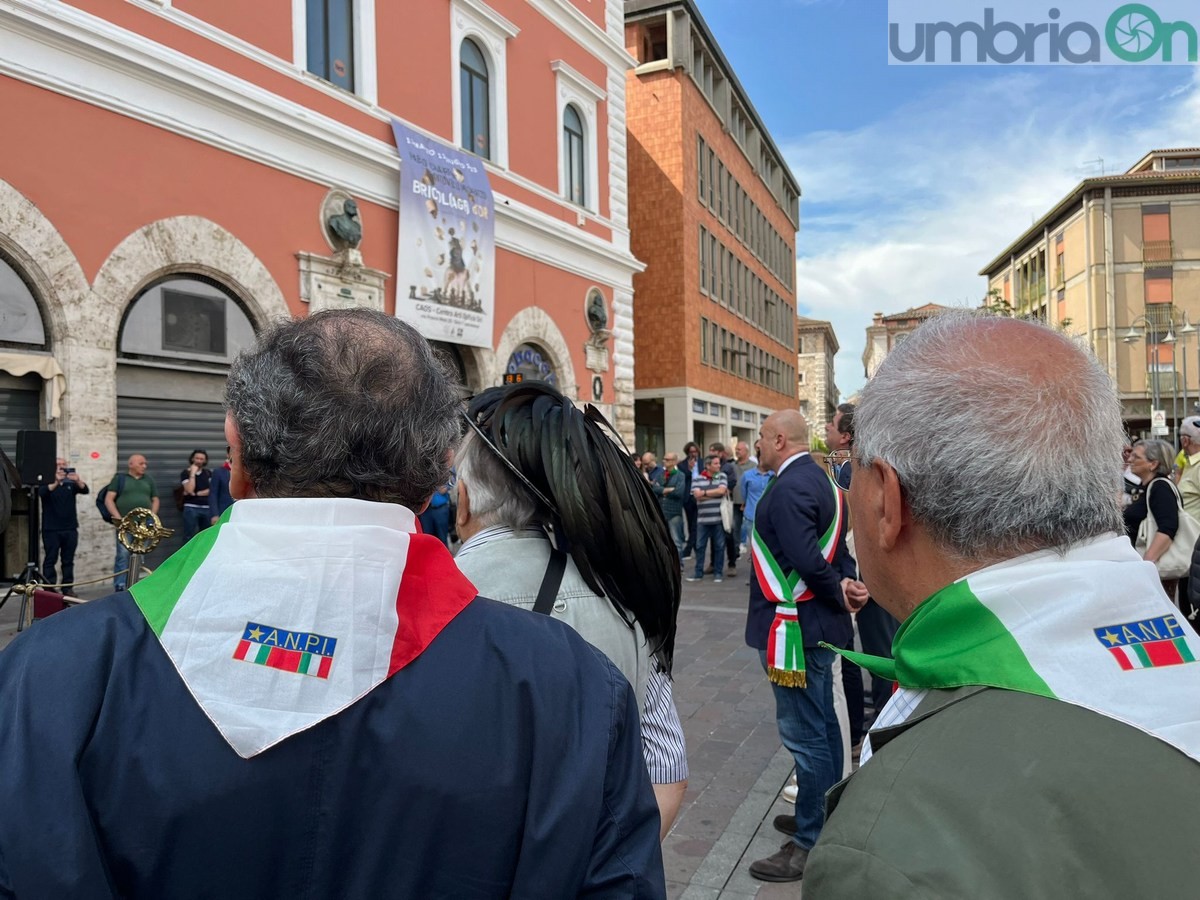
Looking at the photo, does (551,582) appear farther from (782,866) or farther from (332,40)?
(332,40)

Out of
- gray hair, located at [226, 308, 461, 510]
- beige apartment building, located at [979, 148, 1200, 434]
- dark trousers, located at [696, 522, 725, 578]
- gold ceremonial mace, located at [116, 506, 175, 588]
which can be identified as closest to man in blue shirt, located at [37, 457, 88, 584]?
gold ceremonial mace, located at [116, 506, 175, 588]

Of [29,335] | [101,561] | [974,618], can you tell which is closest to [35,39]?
[29,335]

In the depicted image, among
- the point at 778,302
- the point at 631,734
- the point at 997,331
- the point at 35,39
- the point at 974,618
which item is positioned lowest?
the point at 631,734

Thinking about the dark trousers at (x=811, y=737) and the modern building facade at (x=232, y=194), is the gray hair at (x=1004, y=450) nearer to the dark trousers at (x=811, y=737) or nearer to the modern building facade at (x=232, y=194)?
the dark trousers at (x=811, y=737)

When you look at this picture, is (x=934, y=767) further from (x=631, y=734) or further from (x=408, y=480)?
(x=408, y=480)

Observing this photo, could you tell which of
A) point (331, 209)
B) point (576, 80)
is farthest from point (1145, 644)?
point (576, 80)

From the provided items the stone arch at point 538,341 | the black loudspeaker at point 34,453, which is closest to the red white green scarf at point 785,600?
the black loudspeaker at point 34,453

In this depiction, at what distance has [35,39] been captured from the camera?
8758 mm

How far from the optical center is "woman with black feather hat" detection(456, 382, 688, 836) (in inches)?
76.5

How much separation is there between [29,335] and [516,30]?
34.8 ft

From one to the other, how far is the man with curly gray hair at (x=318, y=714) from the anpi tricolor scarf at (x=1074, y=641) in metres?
0.49

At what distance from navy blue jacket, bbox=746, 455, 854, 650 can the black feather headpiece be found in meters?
1.52

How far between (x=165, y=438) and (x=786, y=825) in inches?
369

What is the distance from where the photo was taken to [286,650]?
1.09m
